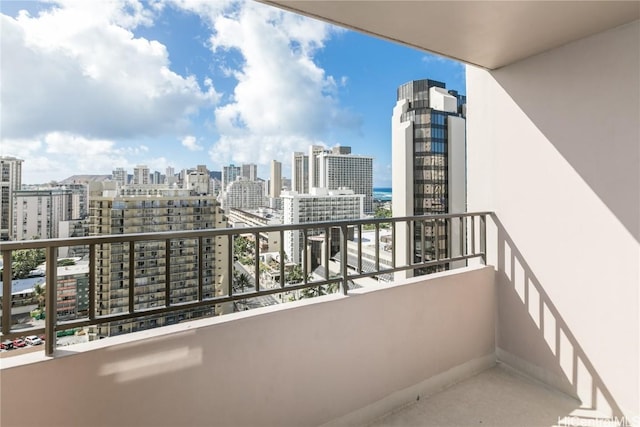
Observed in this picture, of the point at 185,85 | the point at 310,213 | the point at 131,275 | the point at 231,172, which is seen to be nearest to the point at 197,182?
the point at 310,213

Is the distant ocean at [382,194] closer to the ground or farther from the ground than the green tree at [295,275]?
farther from the ground

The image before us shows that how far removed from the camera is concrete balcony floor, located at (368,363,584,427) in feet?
6.12

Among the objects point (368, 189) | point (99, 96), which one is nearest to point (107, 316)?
point (368, 189)

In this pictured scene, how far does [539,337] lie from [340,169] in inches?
140

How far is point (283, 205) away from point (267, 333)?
5.37 ft

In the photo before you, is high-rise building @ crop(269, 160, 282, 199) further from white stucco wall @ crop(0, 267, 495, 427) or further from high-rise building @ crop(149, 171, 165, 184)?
white stucco wall @ crop(0, 267, 495, 427)

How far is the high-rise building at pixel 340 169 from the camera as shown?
4.71 metres

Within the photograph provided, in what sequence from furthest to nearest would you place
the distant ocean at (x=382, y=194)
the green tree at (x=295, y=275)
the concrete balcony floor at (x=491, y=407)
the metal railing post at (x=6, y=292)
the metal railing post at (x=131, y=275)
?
the distant ocean at (x=382, y=194), the concrete balcony floor at (x=491, y=407), the green tree at (x=295, y=275), the metal railing post at (x=131, y=275), the metal railing post at (x=6, y=292)

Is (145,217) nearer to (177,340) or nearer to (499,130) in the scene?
(177,340)

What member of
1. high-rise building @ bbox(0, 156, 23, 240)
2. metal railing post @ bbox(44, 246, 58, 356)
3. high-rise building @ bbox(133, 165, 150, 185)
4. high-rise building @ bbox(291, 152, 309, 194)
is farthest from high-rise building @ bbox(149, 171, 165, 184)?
metal railing post @ bbox(44, 246, 58, 356)

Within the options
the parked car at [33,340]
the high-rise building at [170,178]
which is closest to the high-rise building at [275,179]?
the high-rise building at [170,178]

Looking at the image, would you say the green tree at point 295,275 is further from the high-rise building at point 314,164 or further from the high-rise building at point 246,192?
the high-rise building at point 314,164

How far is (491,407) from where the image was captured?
2.00 metres

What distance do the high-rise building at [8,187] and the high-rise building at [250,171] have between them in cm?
308
